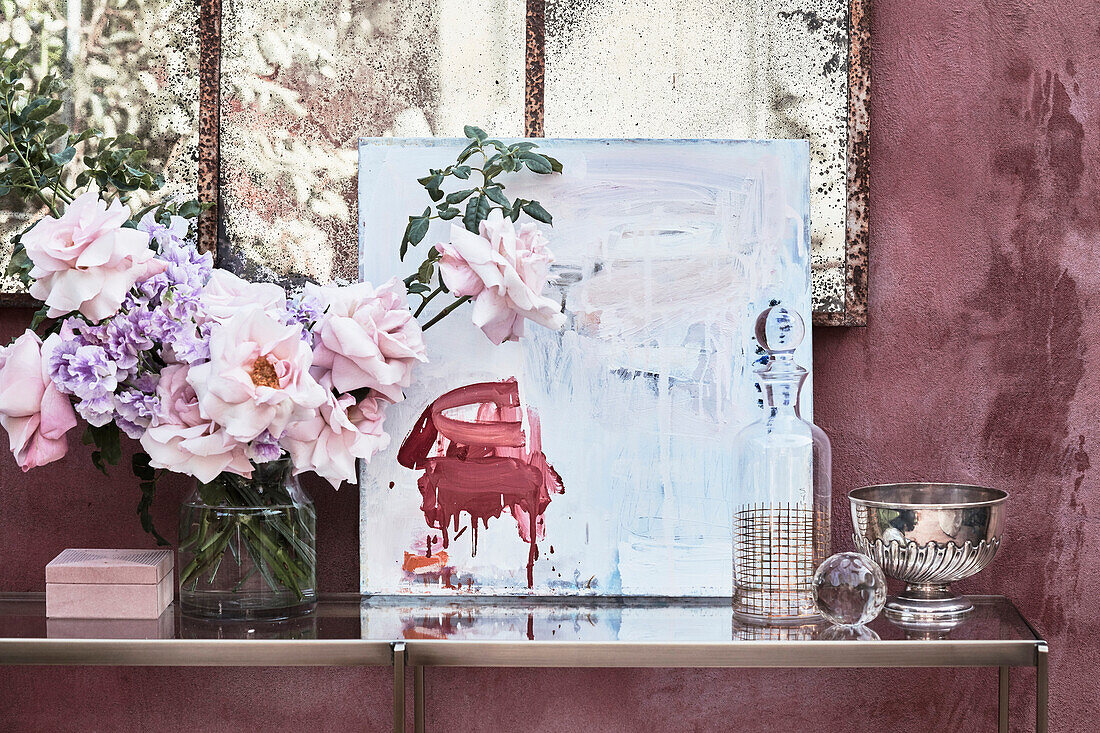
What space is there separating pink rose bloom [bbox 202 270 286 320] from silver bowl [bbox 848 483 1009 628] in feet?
2.28

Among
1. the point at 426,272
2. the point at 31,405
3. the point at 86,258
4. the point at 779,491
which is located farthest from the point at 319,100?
the point at 779,491

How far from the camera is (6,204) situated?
1230mm

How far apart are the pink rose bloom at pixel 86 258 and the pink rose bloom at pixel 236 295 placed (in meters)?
0.07

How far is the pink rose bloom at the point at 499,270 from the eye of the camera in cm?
105

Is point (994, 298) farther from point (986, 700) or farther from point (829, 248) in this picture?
point (986, 700)

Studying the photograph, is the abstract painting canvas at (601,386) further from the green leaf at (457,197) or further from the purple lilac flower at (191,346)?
the purple lilac flower at (191,346)

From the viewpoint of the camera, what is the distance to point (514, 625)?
1074 mm

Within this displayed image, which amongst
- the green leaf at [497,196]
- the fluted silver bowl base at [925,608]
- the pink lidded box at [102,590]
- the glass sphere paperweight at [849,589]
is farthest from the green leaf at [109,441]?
the fluted silver bowl base at [925,608]

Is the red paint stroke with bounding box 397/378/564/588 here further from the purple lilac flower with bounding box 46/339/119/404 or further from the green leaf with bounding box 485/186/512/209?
the purple lilac flower with bounding box 46/339/119/404

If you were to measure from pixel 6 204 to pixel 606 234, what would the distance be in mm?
788

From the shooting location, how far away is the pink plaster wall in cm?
125

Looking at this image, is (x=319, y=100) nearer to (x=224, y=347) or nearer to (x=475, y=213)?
(x=475, y=213)

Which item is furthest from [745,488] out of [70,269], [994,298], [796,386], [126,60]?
[126,60]

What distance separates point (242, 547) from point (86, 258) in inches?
14.4
